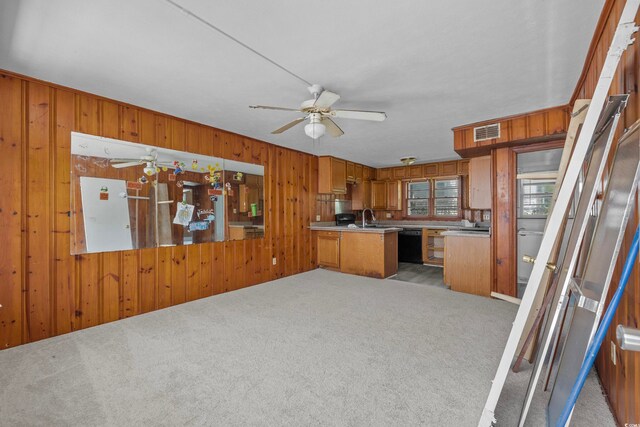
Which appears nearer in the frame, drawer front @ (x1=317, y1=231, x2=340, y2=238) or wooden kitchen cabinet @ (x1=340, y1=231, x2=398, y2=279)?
wooden kitchen cabinet @ (x1=340, y1=231, x2=398, y2=279)

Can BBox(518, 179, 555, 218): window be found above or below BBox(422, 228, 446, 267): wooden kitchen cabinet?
above

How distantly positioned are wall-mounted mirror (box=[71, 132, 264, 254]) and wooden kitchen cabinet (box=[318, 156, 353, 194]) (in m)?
1.84

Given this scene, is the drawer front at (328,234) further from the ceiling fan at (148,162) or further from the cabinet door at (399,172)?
the ceiling fan at (148,162)

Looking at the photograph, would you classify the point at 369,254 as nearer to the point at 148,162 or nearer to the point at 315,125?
the point at 315,125

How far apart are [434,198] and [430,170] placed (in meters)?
0.68

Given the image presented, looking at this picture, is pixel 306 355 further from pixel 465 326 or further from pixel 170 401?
pixel 465 326

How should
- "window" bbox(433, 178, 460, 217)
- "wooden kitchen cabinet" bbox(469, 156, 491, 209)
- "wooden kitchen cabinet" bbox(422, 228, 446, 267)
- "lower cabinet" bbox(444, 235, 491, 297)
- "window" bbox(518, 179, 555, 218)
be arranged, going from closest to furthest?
"lower cabinet" bbox(444, 235, 491, 297) < "wooden kitchen cabinet" bbox(469, 156, 491, 209) < "window" bbox(518, 179, 555, 218) < "wooden kitchen cabinet" bbox(422, 228, 446, 267) < "window" bbox(433, 178, 460, 217)

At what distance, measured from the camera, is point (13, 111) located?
8.08 ft

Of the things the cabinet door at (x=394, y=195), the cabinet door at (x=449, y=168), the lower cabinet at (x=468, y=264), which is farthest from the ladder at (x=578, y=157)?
the cabinet door at (x=394, y=195)

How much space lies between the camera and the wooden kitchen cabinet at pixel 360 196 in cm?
700

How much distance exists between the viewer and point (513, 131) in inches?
138

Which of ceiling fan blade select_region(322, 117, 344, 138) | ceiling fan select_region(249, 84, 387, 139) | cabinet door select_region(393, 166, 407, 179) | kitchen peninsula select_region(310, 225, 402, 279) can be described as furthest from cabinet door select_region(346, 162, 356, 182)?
ceiling fan select_region(249, 84, 387, 139)

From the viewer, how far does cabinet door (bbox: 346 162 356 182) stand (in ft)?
21.1

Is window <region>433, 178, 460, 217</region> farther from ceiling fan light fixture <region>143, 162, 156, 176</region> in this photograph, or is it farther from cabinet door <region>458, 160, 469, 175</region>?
ceiling fan light fixture <region>143, 162, 156, 176</region>
